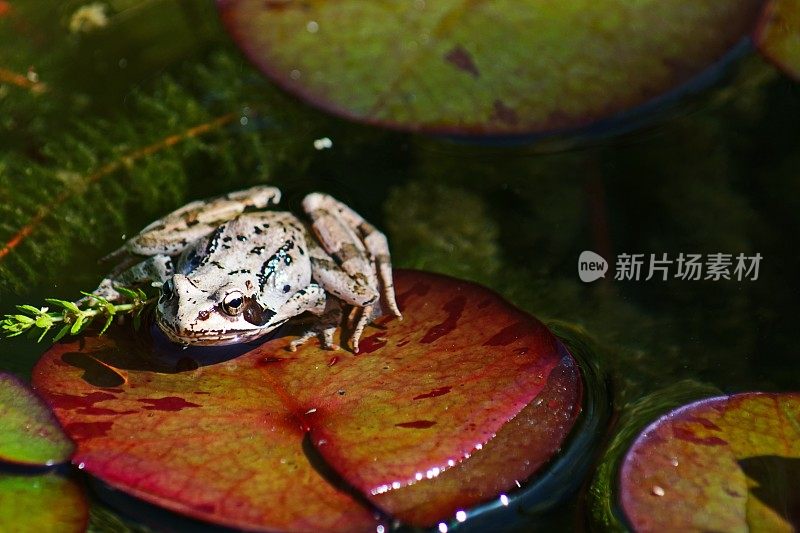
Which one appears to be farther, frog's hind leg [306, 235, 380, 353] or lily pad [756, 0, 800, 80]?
lily pad [756, 0, 800, 80]

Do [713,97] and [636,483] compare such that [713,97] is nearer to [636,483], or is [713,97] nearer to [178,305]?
[636,483]

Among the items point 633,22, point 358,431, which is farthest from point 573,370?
point 633,22

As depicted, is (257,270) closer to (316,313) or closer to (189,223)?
(316,313)

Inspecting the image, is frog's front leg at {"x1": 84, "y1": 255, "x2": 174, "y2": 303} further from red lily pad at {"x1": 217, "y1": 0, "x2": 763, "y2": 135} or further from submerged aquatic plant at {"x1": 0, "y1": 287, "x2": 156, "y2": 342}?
red lily pad at {"x1": 217, "y1": 0, "x2": 763, "y2": 135}

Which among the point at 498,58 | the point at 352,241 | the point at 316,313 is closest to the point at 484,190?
the point at 498,58

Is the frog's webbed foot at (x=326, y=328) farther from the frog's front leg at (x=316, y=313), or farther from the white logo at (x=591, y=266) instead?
the white logo at (x=591, y=266)

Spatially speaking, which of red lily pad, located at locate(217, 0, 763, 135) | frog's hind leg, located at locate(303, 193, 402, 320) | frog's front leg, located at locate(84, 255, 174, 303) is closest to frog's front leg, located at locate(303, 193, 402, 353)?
frog's hind leg, located at locate(303, 193, 402, 320)
